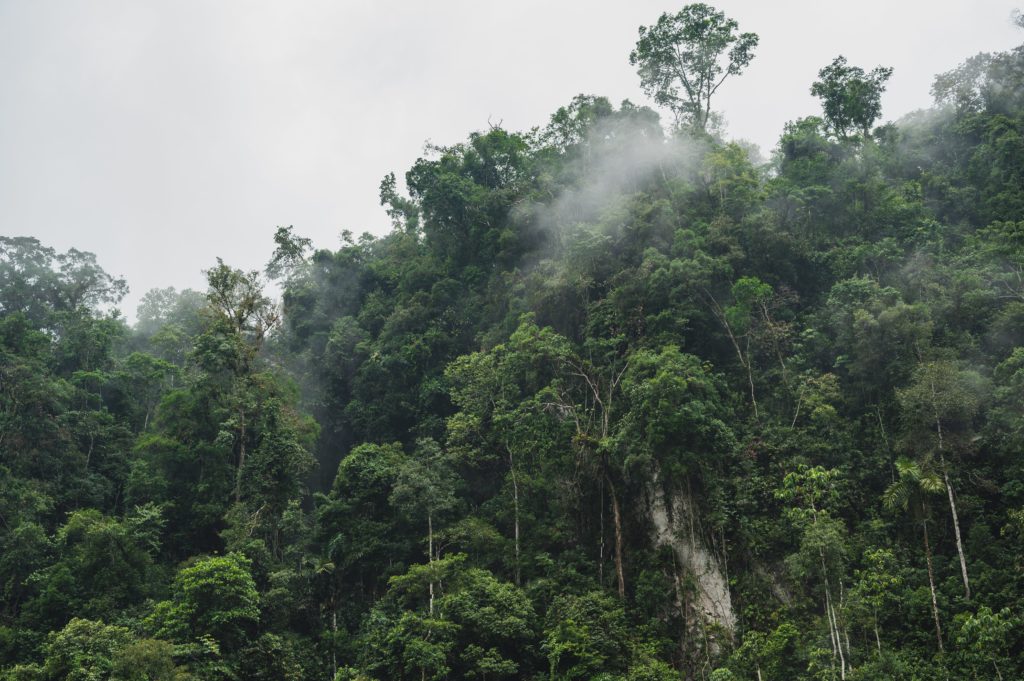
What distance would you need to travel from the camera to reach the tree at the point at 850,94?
1117 inches

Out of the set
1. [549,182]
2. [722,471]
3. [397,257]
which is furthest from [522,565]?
[397,257]

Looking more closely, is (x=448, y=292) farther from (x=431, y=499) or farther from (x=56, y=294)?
(x=56, y=294)

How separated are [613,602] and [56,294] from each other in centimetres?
3082

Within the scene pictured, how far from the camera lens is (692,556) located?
17.4 metres

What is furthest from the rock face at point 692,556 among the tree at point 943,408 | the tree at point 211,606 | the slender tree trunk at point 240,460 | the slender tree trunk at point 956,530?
the slender tree trunk at point 240,460

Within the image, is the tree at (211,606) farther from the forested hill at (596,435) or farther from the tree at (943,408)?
the tree at (943,408)

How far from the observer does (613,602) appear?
16391 mm

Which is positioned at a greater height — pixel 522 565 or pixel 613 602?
pixel 522 565

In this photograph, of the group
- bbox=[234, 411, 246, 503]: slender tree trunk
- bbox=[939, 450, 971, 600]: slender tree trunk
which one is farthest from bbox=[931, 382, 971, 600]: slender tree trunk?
bbox=[234, 411, 246, 503]: slender tree trunk

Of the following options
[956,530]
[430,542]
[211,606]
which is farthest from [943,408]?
[211,606]

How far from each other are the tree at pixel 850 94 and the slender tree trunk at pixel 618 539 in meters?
18.2

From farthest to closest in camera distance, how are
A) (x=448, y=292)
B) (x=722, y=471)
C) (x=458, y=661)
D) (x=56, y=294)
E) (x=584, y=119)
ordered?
1. (x=56, y=294)
2. (x=584, y=119)
3. (x=448, y=292)
4. (x=722, y=471)
5. (x=458, y=661)

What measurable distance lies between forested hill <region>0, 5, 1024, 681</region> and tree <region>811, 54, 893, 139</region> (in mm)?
123

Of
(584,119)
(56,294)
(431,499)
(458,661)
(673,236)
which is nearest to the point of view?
(458,661)
